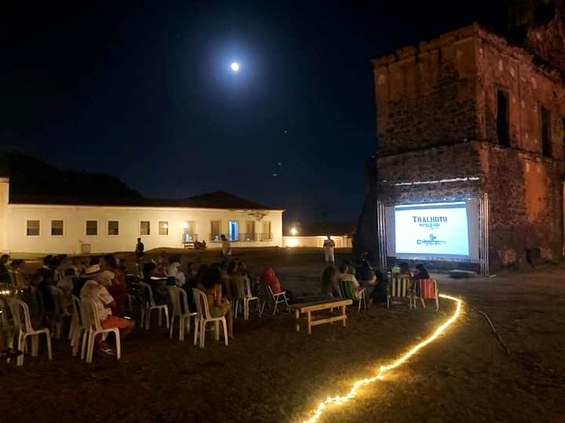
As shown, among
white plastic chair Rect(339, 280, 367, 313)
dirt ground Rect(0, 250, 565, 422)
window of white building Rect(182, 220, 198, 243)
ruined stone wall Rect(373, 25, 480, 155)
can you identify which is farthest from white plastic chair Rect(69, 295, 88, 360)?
window of white building Rect(182, 220, 198, 243)

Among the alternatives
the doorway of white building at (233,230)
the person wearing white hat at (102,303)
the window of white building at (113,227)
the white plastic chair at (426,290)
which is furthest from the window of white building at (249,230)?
the person wearing white hat at (102,303)

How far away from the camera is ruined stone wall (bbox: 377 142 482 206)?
54.0ft

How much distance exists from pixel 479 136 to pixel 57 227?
76.6ft

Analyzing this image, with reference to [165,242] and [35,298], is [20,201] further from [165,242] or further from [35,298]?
[35,298]

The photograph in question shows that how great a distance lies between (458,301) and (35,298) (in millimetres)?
8226

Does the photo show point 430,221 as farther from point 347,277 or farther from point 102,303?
point 102,303

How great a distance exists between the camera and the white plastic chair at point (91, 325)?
6.31m

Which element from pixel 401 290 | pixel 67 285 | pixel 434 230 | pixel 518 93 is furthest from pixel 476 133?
pixel 67 285

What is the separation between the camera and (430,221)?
16.9 m

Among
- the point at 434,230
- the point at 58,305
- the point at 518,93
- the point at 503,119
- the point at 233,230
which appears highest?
the point at 518,93

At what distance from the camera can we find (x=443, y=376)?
5.65 metres

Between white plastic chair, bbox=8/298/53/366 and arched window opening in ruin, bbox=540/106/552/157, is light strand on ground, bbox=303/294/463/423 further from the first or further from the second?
arched window opening in ruin, bbox=540/106/552/157

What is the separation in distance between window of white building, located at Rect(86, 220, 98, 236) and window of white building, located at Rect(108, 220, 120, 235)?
786 mm

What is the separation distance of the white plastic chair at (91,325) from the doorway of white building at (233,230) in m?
28.3
